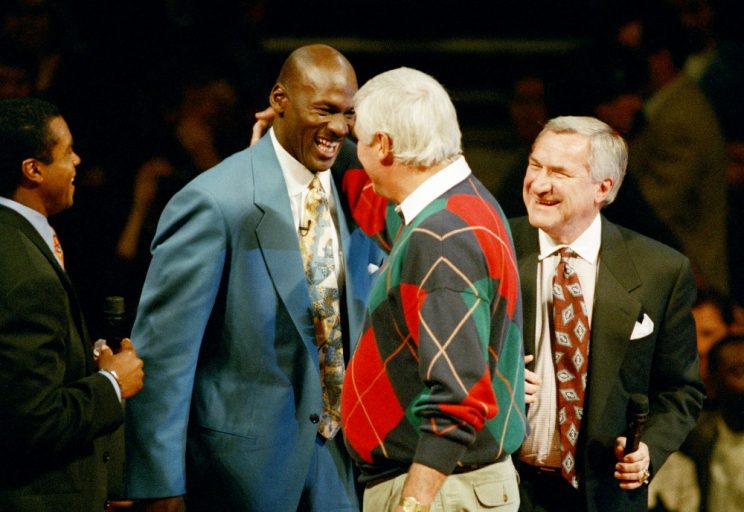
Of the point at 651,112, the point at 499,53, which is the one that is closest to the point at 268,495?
the point at 651,112

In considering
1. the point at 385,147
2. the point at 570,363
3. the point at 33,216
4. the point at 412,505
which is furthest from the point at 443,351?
the point at 33,216

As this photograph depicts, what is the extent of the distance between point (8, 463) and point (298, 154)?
0.94 metres

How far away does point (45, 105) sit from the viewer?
8.05 ft

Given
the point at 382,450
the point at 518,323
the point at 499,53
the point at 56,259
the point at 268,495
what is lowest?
the point at 268,495

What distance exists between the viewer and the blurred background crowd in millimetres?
3896

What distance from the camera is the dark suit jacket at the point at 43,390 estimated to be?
2.19 meters

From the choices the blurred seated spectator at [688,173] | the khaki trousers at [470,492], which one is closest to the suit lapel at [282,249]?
the khaki trousers at [470,492]

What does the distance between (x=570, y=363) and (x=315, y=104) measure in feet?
2.82

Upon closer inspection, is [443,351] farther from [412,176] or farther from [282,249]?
[282,249]

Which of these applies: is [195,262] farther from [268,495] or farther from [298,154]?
[268,495]

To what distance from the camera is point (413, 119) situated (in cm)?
215

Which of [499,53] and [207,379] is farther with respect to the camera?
[499,53]

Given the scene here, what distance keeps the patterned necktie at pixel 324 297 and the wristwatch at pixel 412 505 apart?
627mm

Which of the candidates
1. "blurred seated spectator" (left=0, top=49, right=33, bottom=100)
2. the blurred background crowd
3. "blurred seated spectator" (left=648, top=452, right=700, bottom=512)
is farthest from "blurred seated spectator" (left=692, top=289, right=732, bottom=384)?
"blurred seated spectator" (left=0, top=49, right=33, bottom=100)
